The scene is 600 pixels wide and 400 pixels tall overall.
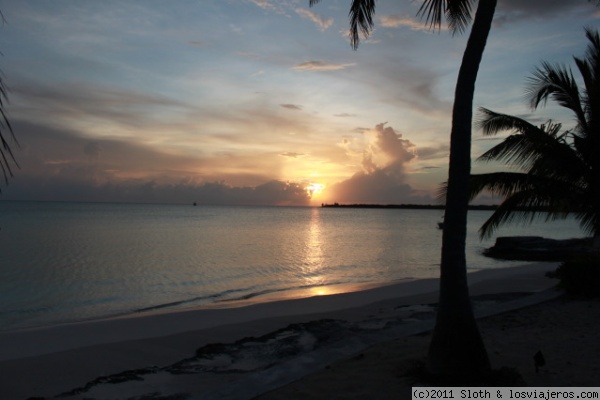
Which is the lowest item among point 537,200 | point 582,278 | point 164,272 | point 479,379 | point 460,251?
point 164,272

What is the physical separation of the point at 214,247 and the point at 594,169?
28527 millimetres

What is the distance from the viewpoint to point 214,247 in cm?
3556

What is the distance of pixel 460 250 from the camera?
17.8 ft

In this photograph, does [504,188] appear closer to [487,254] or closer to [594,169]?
[594,169]

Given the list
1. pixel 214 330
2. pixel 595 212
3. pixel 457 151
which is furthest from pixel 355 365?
pixel 595 212

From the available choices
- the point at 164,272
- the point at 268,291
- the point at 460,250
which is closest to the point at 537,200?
the point at 460,250

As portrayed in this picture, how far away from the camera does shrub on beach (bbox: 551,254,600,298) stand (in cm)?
1073

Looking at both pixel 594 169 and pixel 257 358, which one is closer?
pixel 257 358

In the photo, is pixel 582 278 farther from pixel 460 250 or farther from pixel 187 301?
pixel 187 301

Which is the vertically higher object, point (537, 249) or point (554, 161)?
point (554, 161)

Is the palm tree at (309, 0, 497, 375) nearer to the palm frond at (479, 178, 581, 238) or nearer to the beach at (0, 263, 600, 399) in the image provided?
the beach at (0, 263, 600, 399)

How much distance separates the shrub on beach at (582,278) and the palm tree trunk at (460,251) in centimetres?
707

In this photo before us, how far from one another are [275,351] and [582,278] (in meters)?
7.77

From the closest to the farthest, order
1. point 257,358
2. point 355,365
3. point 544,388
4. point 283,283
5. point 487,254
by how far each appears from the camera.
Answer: point 544,388
point 355,365
point 257,358
point 283,283
point 487,254
